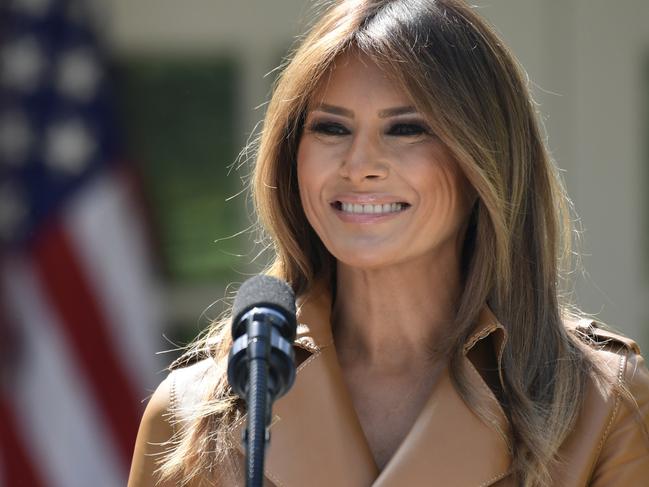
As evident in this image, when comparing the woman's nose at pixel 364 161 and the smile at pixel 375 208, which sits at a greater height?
the woman's nose at pixel 364 161

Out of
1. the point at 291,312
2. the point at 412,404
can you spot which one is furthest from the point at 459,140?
the point at 291,312

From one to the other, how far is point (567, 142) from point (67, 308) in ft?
7.52

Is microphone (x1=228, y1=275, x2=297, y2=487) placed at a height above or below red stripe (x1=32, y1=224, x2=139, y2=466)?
above

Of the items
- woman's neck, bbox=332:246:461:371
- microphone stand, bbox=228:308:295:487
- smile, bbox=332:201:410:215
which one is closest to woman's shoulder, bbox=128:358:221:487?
woman's neck, bbox=332:246:461:371

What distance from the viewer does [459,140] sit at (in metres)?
2.74

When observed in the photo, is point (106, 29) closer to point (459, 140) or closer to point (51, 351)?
point (51, 351)

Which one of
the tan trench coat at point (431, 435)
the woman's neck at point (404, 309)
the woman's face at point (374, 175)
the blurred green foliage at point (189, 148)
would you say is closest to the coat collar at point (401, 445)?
the tan trench coat at point (431, 435)

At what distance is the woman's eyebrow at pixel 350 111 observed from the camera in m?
2.78

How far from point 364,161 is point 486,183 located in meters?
0.25

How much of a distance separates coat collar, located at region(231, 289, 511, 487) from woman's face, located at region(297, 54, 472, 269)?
24cm

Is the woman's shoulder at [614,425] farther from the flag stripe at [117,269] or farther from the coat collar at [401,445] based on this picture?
the flag stripe at [117,269]

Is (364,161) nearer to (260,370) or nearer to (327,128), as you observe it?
(327,128)

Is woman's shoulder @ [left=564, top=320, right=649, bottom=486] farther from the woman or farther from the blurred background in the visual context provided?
the blurred background

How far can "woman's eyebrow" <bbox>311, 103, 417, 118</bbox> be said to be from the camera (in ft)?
9.11
